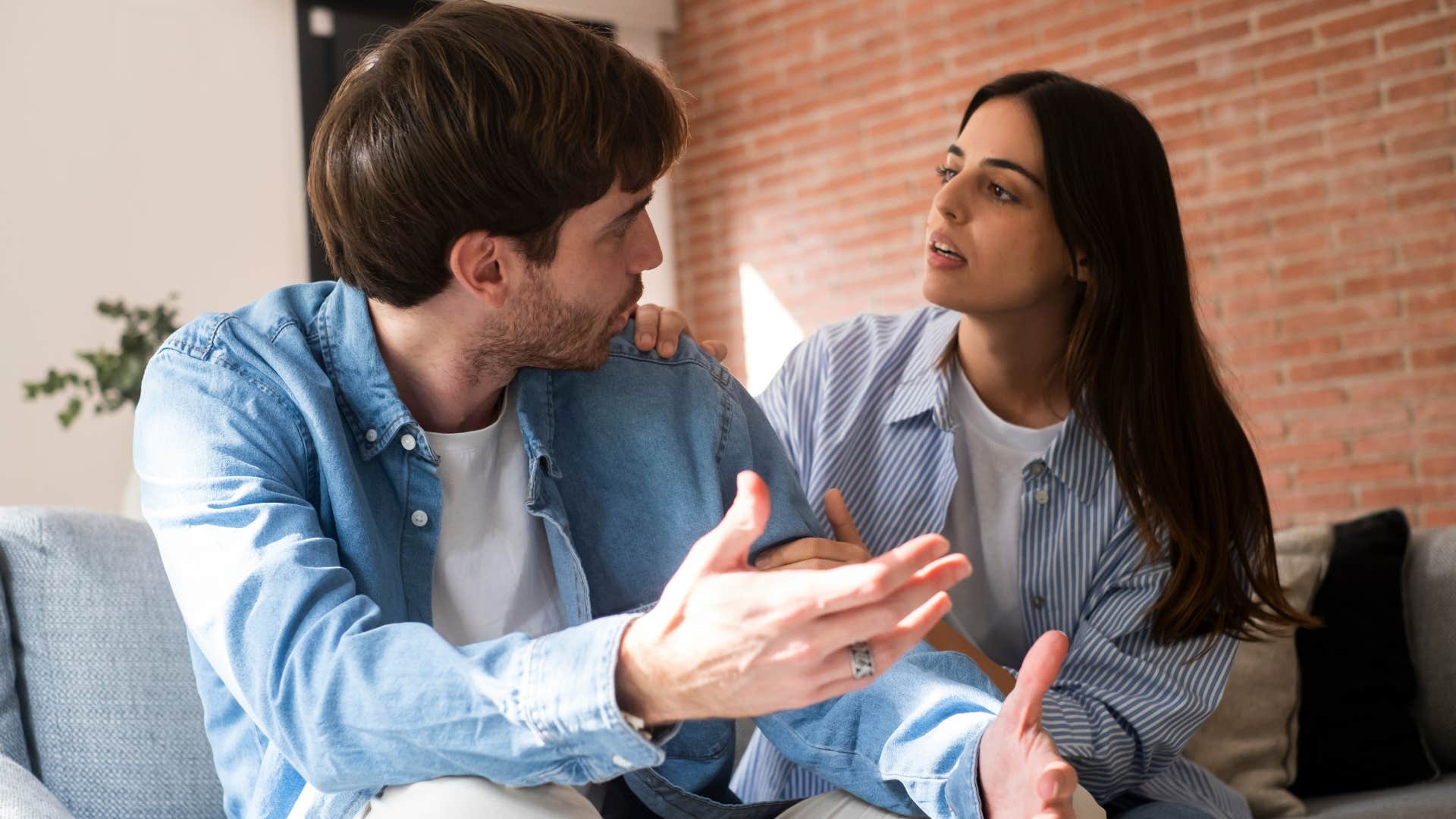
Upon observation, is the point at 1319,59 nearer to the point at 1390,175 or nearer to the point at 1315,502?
the point at 1390,175

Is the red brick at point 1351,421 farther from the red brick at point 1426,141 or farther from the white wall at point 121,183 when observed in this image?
the white wall at point 121,183

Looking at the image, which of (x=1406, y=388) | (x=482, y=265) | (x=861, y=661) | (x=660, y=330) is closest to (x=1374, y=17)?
(x=1406, y=388)

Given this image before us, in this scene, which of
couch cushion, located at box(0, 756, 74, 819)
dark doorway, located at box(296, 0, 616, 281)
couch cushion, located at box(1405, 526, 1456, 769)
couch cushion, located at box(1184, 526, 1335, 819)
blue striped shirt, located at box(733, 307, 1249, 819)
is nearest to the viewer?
couch cushion, located at box(0, 756, 74, 819)

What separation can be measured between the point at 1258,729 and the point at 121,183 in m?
4.05

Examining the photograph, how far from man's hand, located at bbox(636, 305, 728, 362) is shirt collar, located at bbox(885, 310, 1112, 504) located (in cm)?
Answer: 41

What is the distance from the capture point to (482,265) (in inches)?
51.1

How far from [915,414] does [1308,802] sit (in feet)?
3.21

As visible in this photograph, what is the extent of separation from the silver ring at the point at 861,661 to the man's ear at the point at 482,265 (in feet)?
1.84

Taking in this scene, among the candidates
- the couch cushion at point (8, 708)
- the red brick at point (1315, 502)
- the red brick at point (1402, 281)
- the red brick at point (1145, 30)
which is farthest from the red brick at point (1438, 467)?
the couch cushion at point (8, 708)

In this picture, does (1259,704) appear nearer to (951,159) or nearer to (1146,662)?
(1146,662)

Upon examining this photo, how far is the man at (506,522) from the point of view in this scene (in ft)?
3.04

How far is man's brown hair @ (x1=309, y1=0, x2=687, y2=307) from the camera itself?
124 centimetres

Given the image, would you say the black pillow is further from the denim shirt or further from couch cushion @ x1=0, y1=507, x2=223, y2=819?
couch cushion @ x1=0, y1=507, x2=223, y2=819

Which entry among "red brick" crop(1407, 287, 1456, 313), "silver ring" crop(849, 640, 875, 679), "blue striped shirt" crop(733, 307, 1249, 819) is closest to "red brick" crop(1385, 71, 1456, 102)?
"red brick" crop(1407, 287, 1456, 313)
